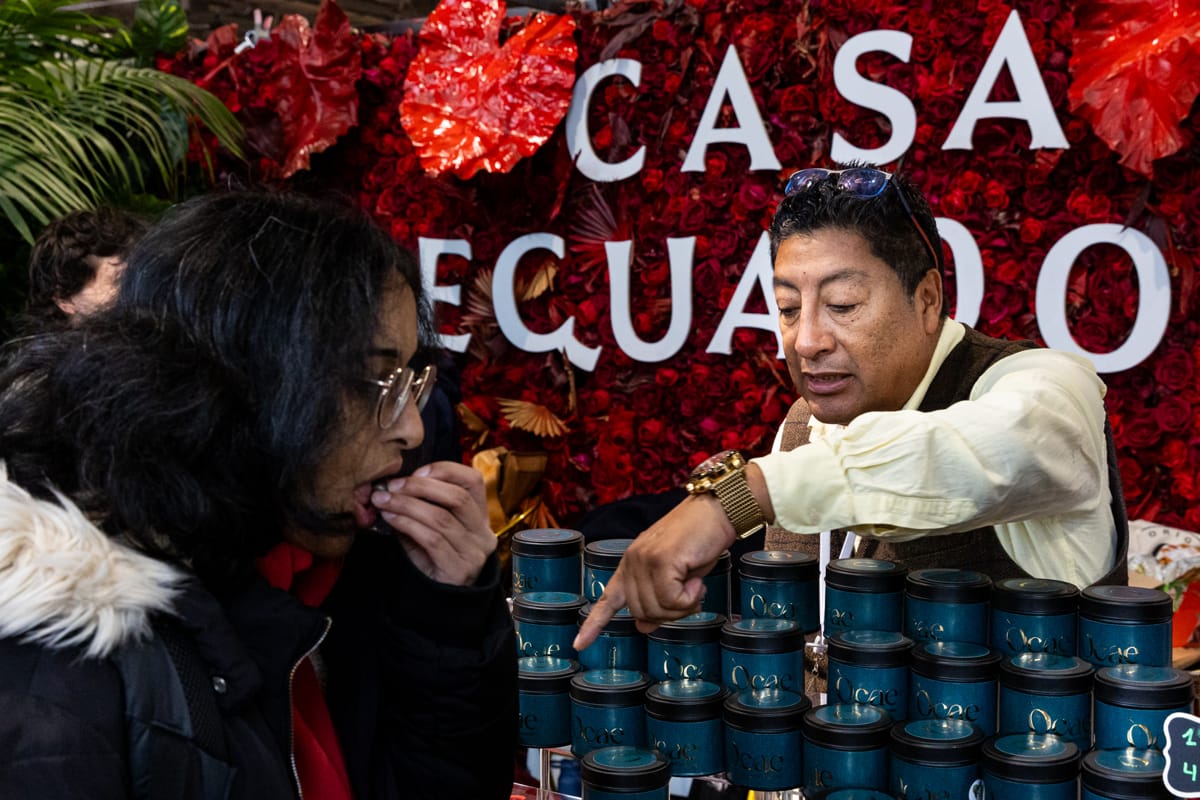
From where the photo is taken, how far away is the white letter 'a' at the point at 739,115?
3.58 metres

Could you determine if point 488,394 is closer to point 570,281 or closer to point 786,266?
point 570,281

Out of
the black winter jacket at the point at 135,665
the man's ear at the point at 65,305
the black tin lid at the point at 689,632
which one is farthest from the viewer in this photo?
the man's ear at the point at 65,305

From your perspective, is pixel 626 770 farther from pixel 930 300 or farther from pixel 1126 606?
pixel 930 300

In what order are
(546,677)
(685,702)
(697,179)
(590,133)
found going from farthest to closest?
(590,133), (697,179), (546,677), (685,702)

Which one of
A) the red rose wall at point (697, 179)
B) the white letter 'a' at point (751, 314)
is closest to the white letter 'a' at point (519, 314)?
the red rose wall at point (697, 179)

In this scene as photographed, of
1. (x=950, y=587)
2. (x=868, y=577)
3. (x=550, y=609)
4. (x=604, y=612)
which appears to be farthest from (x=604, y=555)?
(x=950, y=587)

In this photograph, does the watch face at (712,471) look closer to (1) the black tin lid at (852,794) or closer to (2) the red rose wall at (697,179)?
(1) the black tin lid at (852,794)

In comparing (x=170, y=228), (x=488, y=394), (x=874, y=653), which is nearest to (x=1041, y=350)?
(x=874, y=653)

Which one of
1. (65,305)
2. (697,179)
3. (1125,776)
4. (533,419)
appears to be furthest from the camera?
(533,419)

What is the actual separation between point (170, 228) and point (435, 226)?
310 cm

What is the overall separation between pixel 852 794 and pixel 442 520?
52 centimetres

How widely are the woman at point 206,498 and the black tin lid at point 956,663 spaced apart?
54cm

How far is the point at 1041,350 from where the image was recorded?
1714 millimetres

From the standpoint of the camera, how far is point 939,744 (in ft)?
4.17
